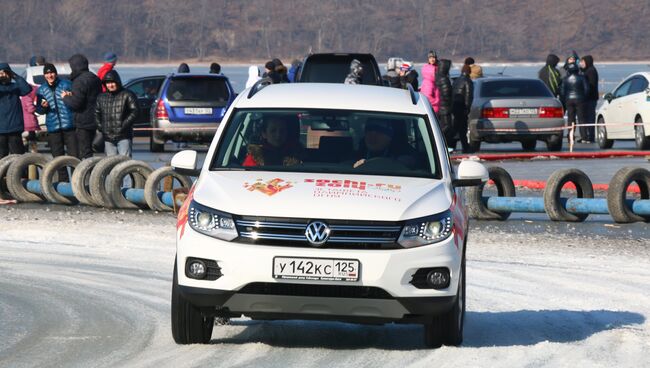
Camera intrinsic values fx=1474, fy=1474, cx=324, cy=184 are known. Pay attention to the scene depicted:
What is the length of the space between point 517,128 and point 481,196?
456 inches

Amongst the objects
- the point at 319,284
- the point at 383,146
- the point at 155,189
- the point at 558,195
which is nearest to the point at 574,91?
the point at 558,195

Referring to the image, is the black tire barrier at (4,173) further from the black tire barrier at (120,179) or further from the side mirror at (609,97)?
the side mirror at (609,97)

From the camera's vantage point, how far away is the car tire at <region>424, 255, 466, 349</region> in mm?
8117

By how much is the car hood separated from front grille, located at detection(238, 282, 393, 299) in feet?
1.19

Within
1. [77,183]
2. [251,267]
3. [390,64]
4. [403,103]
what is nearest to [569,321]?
[403,103]

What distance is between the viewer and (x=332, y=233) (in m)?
7.70

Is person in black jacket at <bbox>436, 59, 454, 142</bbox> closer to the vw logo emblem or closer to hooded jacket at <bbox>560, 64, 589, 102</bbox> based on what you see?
hooded jacket at <bbox>560, 64, 589, 102</bbox>

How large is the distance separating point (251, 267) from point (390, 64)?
21.7 metres

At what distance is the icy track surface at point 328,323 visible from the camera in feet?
26.3

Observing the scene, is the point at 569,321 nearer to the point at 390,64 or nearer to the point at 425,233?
the point at 425,233

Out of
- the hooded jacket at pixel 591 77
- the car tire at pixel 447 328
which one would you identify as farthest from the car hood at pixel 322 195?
the hooded jacket at pixel 591 77

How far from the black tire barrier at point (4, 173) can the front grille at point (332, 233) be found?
11.8m

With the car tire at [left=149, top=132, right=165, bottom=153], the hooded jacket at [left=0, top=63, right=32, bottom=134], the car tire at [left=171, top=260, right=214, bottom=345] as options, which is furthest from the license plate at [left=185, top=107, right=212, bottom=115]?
the car tire at [left=171, top=260, right=214, bottom=345]

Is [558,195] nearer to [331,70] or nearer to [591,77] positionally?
[331,70]
